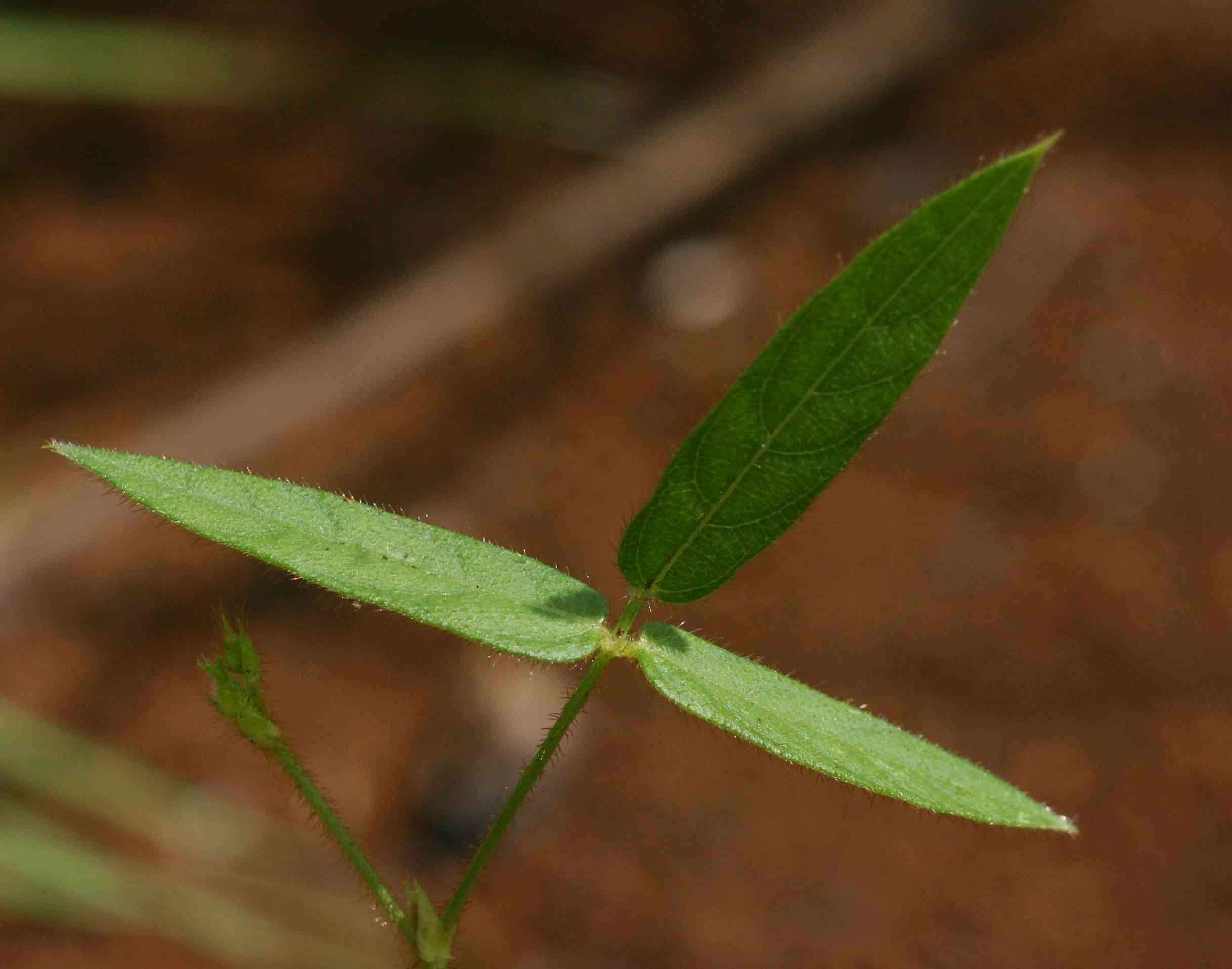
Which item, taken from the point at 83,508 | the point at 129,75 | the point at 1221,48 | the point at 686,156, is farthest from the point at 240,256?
the point at 1221,48

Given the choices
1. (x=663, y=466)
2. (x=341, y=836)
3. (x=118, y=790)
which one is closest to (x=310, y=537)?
(x=341, y=836)

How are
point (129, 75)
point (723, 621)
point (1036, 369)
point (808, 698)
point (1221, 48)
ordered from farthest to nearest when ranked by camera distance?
point (1221, 48) < point (1036, 369) < point (129, 75) < point (723, 621) < point (808, 698)

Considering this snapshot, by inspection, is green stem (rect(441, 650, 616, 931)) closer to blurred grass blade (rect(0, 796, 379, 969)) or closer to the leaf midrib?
the leaf midrib

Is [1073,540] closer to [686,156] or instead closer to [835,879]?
[835,879]

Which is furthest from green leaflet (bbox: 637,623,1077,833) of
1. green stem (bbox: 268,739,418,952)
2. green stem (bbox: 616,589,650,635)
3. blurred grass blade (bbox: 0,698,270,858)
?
blurred grass blade (bbox: 0,698,270,858)

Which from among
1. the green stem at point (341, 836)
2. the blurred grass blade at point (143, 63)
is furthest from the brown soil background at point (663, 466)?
the green stem at point (341, 836)

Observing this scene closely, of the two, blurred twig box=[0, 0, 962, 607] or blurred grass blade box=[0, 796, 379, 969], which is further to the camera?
blurred twig box=[0, 0, 962, 607]

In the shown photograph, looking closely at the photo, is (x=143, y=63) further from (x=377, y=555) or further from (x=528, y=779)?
(x=528, y=779)
